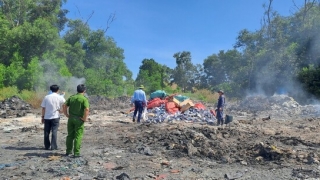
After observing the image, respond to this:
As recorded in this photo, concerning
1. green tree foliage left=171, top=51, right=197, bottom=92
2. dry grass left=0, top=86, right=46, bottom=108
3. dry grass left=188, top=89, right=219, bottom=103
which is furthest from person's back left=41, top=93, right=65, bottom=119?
green tree foliage left=171, top=51, right=197, bottom=92

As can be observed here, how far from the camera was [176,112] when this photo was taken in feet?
50.3

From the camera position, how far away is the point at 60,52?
97.2 ft

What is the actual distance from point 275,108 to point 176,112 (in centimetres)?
831

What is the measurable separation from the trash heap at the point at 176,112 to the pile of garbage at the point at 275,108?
163 inches

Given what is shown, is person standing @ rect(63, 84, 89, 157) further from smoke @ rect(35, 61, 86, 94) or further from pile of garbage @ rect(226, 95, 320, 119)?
smoke @ rect(35, 61, 86, 94)

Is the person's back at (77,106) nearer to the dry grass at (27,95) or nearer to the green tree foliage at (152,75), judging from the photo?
the dry grass at (27,95)

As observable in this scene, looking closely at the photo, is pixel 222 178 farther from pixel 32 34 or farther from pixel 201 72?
pixel 201 72

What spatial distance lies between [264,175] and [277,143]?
9.95 feet

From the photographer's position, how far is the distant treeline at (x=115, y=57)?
26000mm

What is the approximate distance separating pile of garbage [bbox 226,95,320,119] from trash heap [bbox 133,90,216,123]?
4147 millimetres

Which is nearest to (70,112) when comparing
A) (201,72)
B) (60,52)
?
(60,52)

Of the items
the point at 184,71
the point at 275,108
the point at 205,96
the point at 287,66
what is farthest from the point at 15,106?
the point at 184,71

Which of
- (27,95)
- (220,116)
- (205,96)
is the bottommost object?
(220,116)

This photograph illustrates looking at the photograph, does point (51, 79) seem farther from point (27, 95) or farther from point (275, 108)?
point (275, 108)
